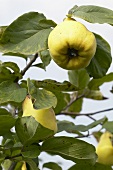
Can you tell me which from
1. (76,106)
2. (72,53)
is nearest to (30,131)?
(72,53)

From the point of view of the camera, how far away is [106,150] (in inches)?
64.6

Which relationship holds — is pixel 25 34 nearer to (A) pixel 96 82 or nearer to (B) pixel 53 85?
(B) pixel 53 85

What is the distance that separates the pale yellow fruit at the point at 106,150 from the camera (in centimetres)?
158

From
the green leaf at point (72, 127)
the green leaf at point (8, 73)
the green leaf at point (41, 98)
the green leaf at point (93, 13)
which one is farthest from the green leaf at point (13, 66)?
the green leaf at point (72, 127)

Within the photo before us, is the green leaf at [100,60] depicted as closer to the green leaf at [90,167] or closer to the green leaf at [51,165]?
the green leaf at [90,167]

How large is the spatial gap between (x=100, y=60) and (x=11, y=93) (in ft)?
0.79

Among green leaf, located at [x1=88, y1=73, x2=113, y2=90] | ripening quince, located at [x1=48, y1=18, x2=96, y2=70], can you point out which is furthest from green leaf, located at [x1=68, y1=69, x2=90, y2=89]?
ripening quince, located at [x1=48, y1=18, x2=96, y2=70]

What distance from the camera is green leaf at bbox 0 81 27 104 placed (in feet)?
3.56

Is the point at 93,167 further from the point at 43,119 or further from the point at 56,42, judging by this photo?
the point at 56,42

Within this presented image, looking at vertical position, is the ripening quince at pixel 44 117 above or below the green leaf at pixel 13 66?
below

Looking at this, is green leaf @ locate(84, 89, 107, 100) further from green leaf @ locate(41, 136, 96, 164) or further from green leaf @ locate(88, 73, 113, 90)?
green leaf @ locate(41, 136, 96, 164)

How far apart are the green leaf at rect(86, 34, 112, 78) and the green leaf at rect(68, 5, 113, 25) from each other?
0.31 feet

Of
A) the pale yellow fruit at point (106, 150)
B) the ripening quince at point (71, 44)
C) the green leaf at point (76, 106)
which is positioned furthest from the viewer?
the green leaf at point (76, 106)

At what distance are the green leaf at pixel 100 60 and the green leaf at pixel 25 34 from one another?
142mm
